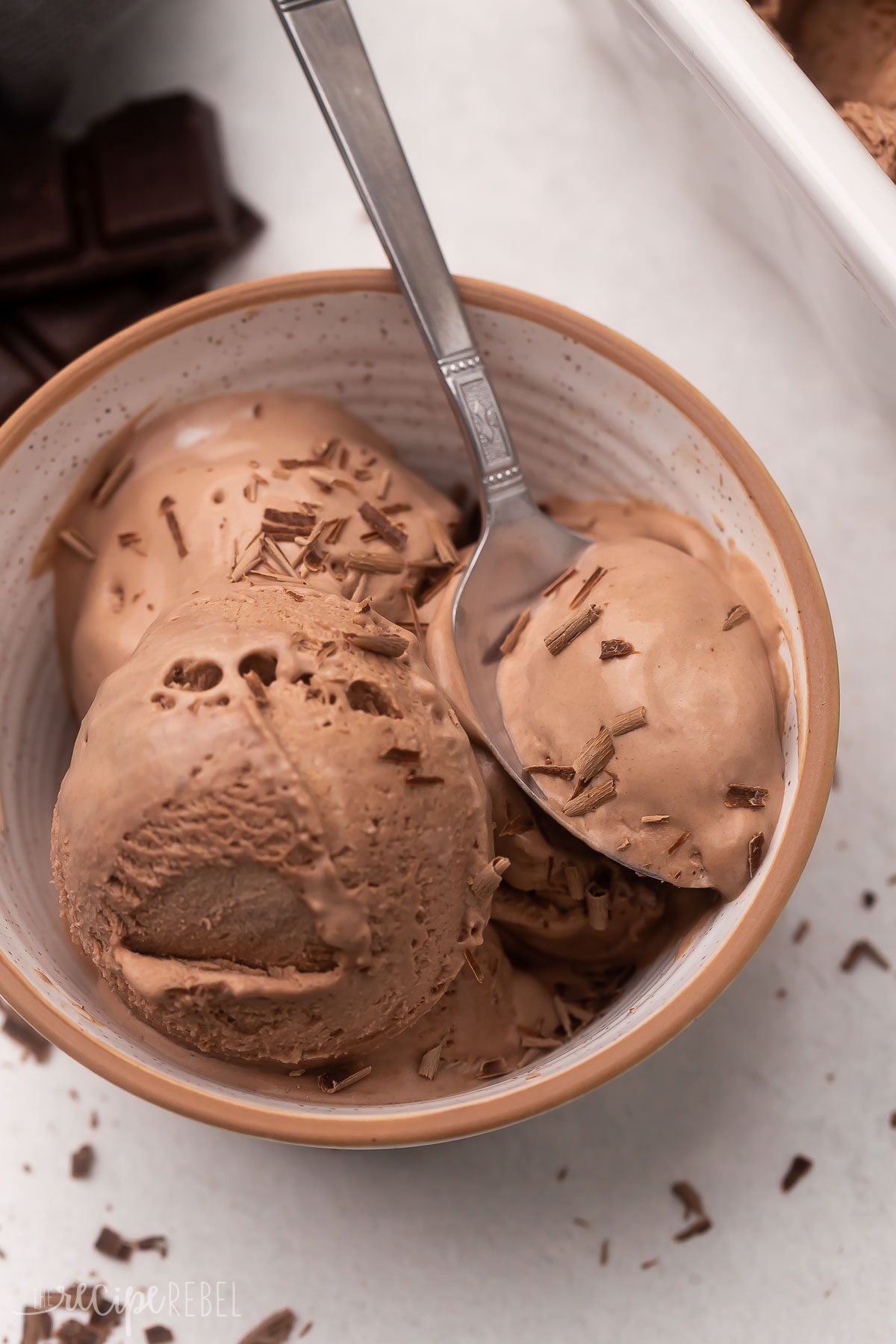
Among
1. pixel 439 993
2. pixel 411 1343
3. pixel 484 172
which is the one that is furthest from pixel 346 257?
pixel 411 1343

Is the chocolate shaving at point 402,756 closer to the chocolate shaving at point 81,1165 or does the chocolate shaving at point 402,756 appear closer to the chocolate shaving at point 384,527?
the chocolate shaving at point 384,527

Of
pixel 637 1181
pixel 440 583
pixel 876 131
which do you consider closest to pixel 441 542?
pixel 440 583

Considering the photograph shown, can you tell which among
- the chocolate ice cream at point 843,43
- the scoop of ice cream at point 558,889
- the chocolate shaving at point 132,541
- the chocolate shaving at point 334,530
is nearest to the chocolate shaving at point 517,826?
the scoop of ice cream at point 558,889

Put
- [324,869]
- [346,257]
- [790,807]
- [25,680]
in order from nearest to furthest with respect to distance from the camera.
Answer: [324,869] → [790,807] → [25,680] → [346,257]

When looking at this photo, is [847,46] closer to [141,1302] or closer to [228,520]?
[228,520]

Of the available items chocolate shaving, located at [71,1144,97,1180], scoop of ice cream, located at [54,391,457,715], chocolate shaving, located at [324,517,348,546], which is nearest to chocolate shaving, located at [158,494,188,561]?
scoop of ice cream, located at [54,391,457,715]

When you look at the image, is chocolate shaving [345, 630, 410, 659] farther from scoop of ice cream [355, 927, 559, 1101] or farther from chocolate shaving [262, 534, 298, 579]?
scoop of ice cream [355, 927, 559, 1101]

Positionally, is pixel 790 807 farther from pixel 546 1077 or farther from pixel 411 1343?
pixel 411 1343
